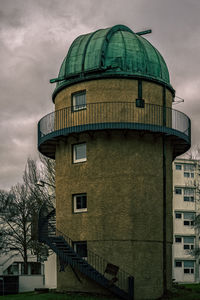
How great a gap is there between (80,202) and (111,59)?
8.67m

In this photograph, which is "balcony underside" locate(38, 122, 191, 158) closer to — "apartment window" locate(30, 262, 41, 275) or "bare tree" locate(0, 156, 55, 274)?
"bare tree" locate(0, 156, 55, 274)

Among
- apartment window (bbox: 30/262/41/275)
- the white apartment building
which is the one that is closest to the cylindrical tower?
the white apartment building

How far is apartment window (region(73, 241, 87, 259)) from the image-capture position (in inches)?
1093

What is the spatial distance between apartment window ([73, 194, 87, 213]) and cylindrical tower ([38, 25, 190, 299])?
0.06 metres

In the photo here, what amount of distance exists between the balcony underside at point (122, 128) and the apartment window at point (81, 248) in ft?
20.6

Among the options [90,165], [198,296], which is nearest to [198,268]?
[198,296]

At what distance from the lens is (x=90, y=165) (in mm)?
28094

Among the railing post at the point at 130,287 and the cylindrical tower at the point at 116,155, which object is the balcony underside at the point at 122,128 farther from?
the railing post at the point at 130,287

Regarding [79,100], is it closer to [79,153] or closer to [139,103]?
[79,153]

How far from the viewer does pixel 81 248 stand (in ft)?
92.0

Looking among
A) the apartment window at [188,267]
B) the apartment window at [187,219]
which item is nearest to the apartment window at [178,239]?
the apartment window at [187,219]

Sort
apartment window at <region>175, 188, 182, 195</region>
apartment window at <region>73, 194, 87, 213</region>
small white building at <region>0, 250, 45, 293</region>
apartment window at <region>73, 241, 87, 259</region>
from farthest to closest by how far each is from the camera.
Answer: apartment window at <region>175, 188, 182, 195</region>
small white building at <region>0, 250, 45, 293</region>
apartment window at <region>73, 194, 87, 213</region>
apartment window at <region>73, 241, 87, 259</region>

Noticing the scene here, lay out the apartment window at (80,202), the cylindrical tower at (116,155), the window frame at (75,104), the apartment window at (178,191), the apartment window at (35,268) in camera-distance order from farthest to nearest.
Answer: the apartment window at (35,268), the apartment window at (178,191), the window frame at (75,104), the apartment window at (80,202), the cylindrical tower at (116,155)

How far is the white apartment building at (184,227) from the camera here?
191ft
